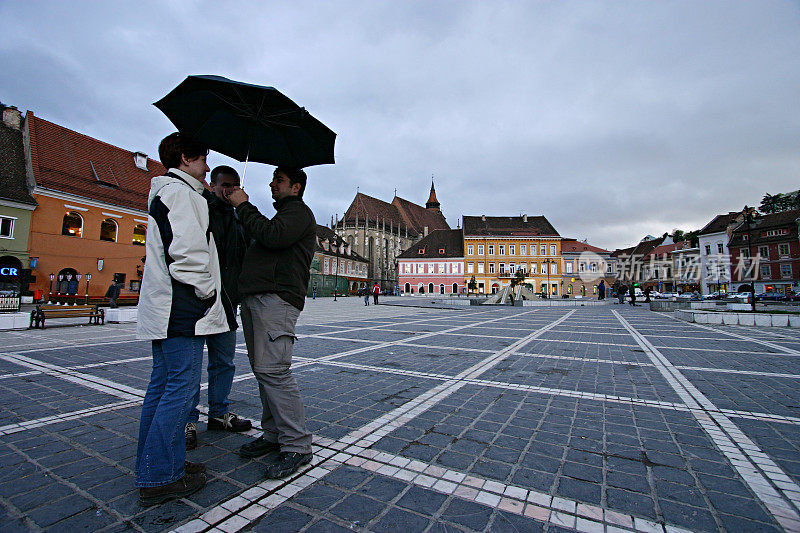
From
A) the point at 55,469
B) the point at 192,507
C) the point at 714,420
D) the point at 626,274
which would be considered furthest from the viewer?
the point at 626,274

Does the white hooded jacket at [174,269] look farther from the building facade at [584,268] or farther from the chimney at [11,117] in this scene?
the building facade at [584,268]

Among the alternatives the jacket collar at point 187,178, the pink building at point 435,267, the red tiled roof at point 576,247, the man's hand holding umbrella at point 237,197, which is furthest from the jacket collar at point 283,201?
the red tiled roof at point 576,247

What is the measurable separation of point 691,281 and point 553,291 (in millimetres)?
23359

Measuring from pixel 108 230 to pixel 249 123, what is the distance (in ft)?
112

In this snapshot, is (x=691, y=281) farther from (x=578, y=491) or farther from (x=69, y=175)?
(x=69, y=175)

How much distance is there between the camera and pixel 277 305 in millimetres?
2451

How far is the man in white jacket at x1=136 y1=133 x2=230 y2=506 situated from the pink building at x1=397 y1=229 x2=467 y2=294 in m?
60.1

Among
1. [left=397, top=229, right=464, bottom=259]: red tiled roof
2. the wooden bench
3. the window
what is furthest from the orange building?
[left=397, top=229, right=464, bottom=259]: red tiled roof

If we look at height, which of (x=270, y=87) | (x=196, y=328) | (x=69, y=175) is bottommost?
(x=196, y=328)

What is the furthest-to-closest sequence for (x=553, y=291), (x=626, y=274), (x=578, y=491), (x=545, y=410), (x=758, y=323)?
1. (x=626, y=274)
2. (x=553, y=291)
3. (x=758, y=323)
4. (x=545, y=410)
5. (x=578, y=491)

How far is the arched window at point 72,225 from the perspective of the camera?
26891mm

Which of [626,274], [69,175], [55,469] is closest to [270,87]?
[55,469]

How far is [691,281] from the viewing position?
62.6 metres

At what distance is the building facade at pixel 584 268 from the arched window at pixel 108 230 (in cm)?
6133
